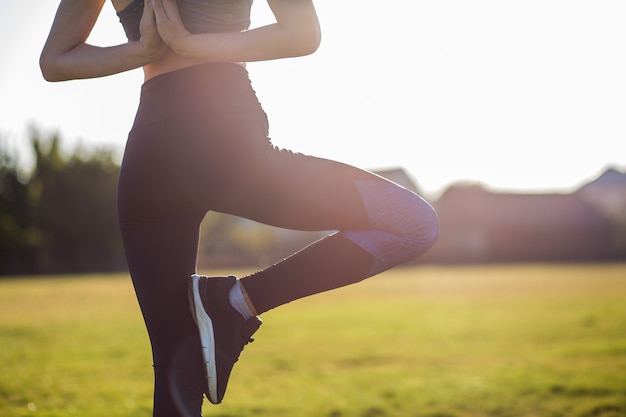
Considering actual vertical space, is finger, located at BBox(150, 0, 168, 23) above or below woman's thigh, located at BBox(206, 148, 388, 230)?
above

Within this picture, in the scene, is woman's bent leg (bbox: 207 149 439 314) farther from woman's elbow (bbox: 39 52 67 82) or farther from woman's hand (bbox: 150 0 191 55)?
woman's elbow (bbox: 39 52 67 82)

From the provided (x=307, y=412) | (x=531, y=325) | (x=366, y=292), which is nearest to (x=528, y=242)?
(x=366, y=292)

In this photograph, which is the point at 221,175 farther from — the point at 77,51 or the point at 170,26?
the point at 77,51

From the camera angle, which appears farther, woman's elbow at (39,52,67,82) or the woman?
woman's elbow at (39,52,67,82)

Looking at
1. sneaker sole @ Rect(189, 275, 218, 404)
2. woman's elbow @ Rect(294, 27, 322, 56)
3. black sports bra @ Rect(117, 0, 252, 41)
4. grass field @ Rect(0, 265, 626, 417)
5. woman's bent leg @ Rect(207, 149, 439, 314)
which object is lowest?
grass field @ Rect(0, 265, 626, 417)

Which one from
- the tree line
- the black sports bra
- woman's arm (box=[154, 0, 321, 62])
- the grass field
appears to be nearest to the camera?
woman's arm (box=[154, 0, 321, 62])

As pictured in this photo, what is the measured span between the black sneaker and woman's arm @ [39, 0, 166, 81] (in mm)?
575

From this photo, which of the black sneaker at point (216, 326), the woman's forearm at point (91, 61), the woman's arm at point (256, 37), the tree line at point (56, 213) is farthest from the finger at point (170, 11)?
the tree line at point (56, 213)

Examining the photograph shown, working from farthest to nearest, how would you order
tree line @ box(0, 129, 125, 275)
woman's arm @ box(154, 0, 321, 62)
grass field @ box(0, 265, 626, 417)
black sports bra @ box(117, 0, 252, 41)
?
tree line @ box(0, 129, 125, 275) < grass field @ box(0, 265, 626, 417) < black sports bra @ box(117, 0, 252, 41) < woman's arm @ box(154, 0, 321, 62)

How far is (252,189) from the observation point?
5.26ft

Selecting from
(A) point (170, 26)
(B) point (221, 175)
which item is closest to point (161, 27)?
(A) point (170, 26)

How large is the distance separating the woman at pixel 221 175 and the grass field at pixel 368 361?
4100 mm

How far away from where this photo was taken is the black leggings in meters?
1.60

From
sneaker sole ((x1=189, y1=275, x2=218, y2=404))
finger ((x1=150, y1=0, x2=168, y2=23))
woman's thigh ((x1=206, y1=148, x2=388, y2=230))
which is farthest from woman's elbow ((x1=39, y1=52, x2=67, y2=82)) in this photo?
sneaker sole ((x1=189, y1=275, x2=218, y2=404))
